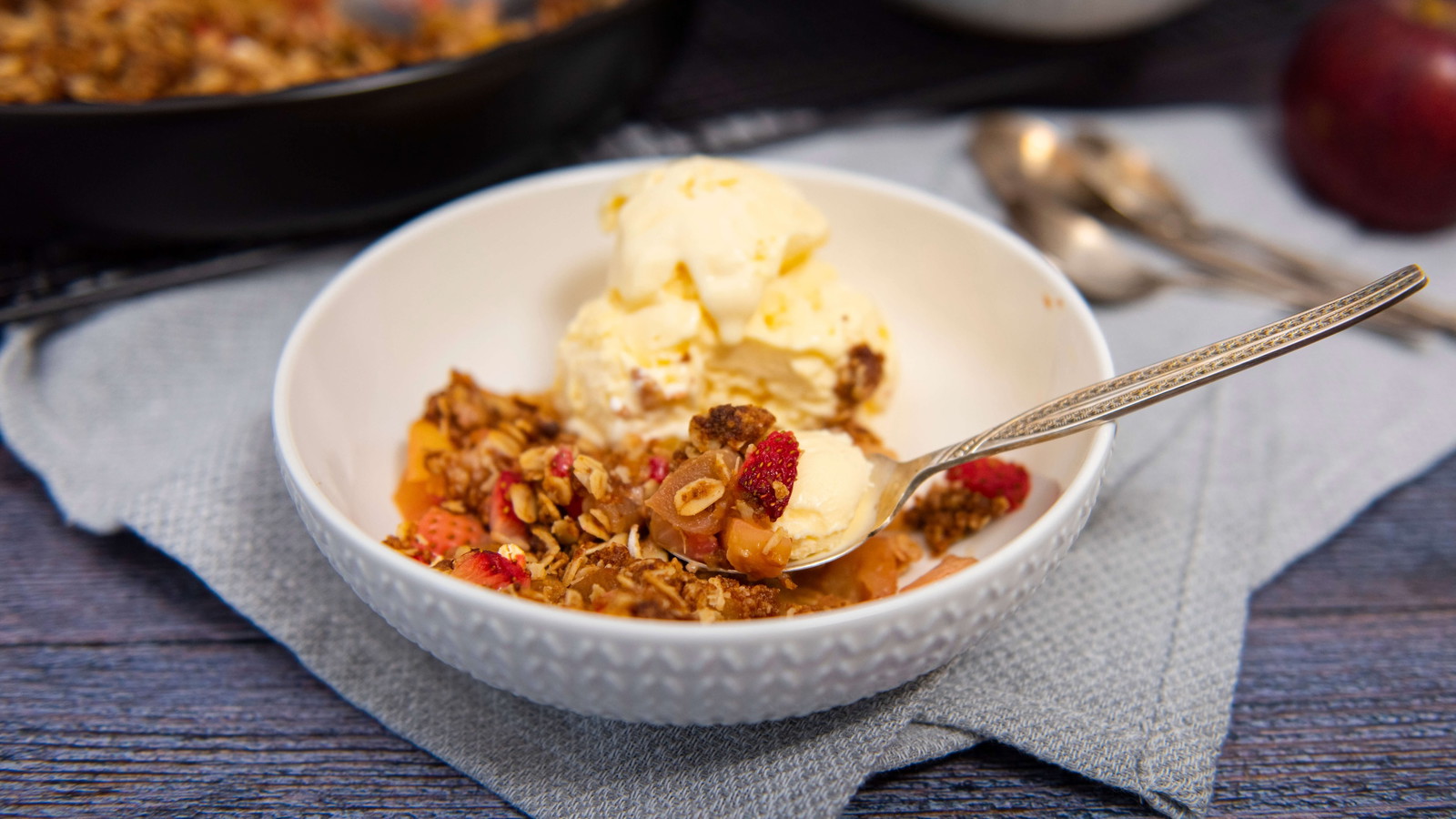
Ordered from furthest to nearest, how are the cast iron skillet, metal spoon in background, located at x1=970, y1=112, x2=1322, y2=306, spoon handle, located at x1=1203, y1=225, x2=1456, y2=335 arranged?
1. metal spoon in background, located at x1=970, y1=112, x2=1322, y2=306
2. spoon handle, located at x1=1203, y1=225, x2=1456, y2=335
3. the cast iron skillet

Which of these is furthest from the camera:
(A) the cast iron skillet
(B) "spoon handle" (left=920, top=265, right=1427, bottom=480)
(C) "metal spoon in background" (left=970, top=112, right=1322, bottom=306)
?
(C) "metal spoon in background" (left=970, top=112, right=1322, bottom=306)

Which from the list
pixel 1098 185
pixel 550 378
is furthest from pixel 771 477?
pixel 1098 185

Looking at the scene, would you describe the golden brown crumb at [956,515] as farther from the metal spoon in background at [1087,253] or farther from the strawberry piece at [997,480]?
the metal spoon in background at [1087,253]

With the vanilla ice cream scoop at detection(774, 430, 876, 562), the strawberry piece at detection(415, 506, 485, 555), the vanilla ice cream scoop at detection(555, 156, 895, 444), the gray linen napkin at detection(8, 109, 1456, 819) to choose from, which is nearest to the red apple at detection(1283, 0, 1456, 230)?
the gray linen napkin at detection(8, 109, 1456, 819)

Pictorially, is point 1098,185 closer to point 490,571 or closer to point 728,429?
point 728,429

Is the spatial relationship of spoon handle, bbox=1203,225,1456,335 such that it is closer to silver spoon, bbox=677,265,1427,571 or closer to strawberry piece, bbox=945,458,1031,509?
silver spoon, bbox=677,265,1427,571

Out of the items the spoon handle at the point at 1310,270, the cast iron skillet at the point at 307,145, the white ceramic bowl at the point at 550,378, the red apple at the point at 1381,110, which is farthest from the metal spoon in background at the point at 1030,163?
the cast iron skillet at the point at 307,145

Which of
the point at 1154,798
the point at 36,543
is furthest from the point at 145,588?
the point at 1154,798

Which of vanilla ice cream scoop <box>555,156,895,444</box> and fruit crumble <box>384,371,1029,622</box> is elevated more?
vanilla ice cream scoop <box>555,156,895,444</box>
